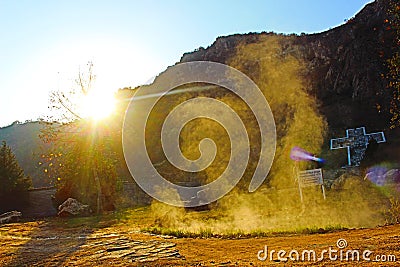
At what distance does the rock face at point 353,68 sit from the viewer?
82.2 feet

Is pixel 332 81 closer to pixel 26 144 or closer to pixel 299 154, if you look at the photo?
pixel 299 154

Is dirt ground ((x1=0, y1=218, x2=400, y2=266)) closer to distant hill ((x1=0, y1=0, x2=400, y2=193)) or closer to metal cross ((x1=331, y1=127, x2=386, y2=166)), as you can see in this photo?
distant hill ((x1=0, y1=0, x2=400, y2=193))

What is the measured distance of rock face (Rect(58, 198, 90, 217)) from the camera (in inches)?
594

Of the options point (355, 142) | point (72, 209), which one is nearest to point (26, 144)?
point (72, 209)

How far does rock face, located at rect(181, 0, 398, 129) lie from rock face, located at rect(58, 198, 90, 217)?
56.9ft

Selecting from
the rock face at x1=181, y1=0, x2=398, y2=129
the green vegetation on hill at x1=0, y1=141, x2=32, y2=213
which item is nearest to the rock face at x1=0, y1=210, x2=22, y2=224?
the green vegetation on hill at x1=0, y1=141, x2=32, y2=213

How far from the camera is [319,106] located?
27.9 m

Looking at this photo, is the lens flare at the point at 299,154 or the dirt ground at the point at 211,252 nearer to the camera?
the dirt ground at the point at 211,252

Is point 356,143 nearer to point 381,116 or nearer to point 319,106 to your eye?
point 381,116

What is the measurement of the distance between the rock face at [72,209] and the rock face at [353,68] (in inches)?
682

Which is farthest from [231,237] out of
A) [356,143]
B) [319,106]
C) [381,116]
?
[319,106]

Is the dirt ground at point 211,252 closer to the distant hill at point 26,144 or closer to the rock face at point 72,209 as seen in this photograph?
the rock face at point 72,209

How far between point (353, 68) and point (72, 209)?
925 inches

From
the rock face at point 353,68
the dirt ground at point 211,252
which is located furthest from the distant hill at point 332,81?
the dirt ground at point 211,252
